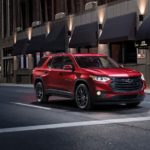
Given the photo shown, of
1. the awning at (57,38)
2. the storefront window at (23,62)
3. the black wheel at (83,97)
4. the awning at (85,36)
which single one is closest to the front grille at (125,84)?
the black wheel at (83,97)

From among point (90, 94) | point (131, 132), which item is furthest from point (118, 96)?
point (131, 132)

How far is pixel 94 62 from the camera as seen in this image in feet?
50.5

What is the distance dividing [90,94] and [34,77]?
4112 mm

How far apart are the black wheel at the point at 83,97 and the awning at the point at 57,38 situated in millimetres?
24430

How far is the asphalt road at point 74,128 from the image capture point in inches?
339

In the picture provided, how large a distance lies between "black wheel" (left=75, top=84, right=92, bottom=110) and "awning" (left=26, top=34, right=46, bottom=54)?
93.7 ft

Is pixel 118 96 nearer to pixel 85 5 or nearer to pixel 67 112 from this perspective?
pixel 67 112

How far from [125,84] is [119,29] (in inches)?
662

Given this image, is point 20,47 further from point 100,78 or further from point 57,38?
point 100,78

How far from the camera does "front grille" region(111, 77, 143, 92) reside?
1397 cm

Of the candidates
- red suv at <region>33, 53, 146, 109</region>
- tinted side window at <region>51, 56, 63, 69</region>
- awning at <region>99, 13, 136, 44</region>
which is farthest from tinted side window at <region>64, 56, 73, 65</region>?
awning at <region>99, 13, 136, 44</region>

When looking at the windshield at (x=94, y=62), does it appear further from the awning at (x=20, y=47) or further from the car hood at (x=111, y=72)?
the awning at (x=20, y=47)

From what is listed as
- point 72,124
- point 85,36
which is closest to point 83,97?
point 72,124

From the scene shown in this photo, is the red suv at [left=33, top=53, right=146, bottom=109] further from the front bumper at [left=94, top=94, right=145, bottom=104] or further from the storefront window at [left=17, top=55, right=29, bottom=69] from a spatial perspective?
the storefront window at [left=17, top=55, right=29, bottom=69]
